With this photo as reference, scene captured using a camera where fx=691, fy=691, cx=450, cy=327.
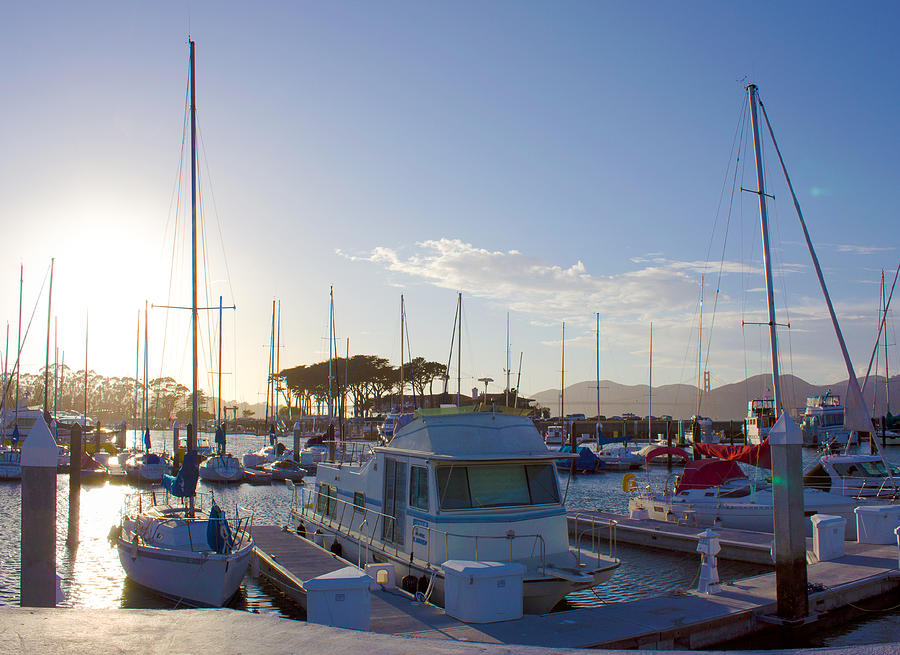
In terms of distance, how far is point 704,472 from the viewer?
80.4ft

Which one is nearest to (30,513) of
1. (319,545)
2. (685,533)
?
(319,545)

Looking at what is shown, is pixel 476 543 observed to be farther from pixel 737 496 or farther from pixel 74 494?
pixel 74 494

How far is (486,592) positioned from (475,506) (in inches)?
111

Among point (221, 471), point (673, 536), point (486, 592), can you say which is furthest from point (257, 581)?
point (221, 471)

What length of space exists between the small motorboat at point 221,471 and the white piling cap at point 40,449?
34.2m

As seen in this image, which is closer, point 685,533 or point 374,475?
point 374,475

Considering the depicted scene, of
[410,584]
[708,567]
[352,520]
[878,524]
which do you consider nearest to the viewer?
[410,584]

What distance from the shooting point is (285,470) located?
4541 centimetres

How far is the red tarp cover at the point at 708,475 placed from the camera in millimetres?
24297

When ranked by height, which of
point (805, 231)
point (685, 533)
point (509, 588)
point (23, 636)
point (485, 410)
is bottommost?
point (685, 533)

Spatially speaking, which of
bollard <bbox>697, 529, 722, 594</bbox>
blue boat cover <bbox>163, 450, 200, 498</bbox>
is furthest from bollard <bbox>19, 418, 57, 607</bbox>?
bollard <bbox>697, 529, 722, 594</bbox>

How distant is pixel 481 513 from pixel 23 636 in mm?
8138

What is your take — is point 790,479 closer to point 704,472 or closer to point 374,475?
point 374,475

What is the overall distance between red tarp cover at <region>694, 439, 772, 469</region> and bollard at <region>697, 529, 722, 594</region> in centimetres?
1003
